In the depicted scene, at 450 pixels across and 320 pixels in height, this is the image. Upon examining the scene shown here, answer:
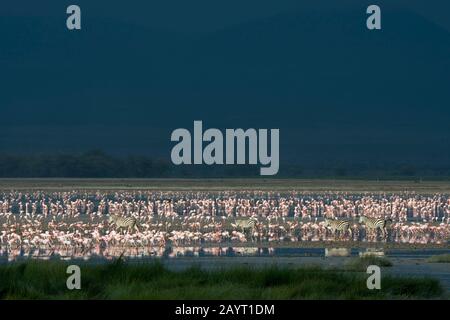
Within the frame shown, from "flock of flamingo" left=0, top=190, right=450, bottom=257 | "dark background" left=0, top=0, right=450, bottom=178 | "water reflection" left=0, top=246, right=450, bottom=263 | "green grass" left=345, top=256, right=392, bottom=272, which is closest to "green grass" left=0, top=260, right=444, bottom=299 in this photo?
"green grass" left=345, top=256, right=392, bottom=272

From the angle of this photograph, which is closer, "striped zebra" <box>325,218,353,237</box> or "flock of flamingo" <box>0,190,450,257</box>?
"flock of flamingo" <box>0,190,450,257</box>

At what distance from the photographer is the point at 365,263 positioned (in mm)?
23375

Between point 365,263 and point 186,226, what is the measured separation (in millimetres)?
14015

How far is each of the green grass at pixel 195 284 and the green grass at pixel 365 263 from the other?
2.50m

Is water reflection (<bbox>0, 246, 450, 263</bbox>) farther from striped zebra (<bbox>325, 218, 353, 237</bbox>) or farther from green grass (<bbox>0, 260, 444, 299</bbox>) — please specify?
green grass (<bbox>0, 260, 444, 299</bbox>)

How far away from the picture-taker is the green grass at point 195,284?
58.4 feet

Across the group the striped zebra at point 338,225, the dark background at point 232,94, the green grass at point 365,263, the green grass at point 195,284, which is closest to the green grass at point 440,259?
the green grass at point 365,263

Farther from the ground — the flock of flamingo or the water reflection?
the flock of flamingo

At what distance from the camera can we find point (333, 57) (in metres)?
169

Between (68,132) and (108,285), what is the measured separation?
4644 inches

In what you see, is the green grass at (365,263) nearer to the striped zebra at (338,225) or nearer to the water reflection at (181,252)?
the water reflection at (181,252)

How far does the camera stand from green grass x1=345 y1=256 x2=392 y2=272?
A: 2306 centimetres

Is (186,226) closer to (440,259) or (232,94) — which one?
(440,259)

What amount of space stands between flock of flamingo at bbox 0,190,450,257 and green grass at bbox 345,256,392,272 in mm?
5383
